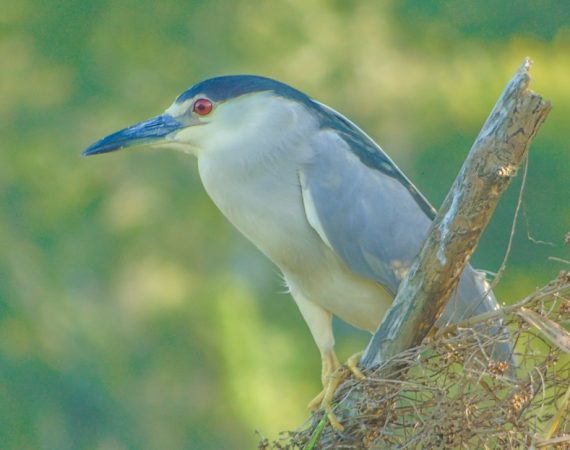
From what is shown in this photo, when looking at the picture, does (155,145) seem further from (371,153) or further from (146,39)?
(146,39)

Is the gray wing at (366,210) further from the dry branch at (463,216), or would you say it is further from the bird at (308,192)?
the dry branch at (463,216)

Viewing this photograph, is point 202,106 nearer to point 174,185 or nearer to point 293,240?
point 293,240

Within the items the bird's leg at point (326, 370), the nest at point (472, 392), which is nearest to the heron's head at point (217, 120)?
the bird's leg at point (326, 370)

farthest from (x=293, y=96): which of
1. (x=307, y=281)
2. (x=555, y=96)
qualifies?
(x=555, y=96)

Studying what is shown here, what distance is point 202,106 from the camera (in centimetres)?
→ 302

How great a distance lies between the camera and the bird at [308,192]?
2930 mm

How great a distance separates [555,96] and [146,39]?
263cm

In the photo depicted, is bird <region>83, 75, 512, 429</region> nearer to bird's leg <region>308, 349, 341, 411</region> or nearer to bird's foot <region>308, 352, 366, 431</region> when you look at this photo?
bird's leg <region>308, 349, 341, 411</region>

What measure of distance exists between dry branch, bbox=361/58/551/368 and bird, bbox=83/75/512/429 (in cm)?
46

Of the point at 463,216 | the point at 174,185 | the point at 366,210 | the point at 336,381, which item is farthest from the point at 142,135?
the point at 174,185

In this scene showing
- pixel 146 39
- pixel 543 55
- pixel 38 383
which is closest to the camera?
pixel 543 55

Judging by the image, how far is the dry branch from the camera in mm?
2242

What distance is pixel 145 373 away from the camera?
6.36 m

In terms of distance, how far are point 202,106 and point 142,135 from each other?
0.49 ft
